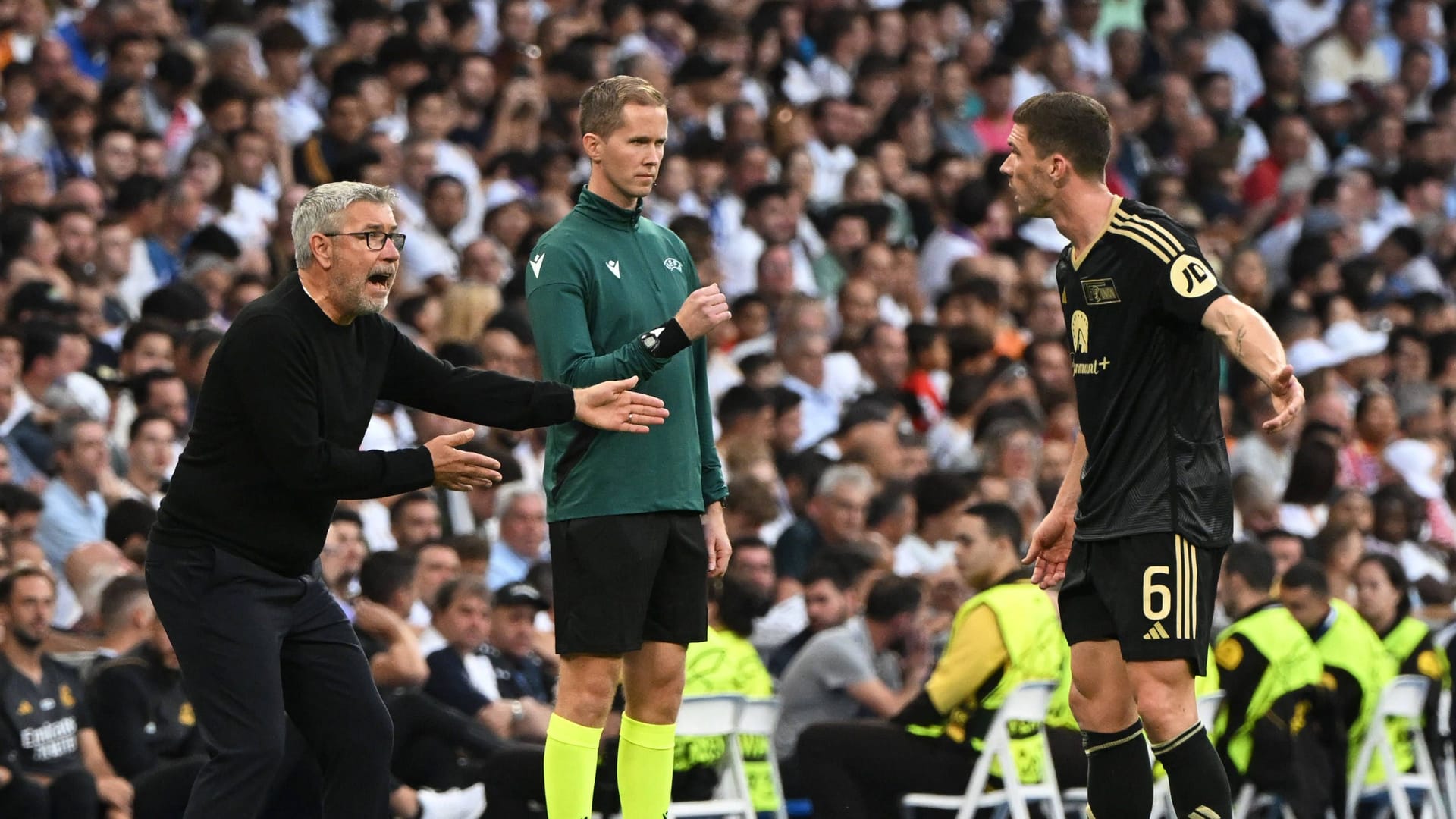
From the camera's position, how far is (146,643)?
8.66 meters

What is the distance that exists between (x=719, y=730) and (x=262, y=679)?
9.98 feet

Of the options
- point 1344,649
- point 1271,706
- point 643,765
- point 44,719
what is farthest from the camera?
point 1344,649

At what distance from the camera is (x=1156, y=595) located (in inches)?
234

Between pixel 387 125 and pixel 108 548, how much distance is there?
5.24 m

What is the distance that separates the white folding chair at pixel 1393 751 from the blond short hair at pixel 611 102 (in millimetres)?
5010

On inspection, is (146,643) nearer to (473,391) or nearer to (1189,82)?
(473,391)

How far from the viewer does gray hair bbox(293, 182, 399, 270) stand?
5.91 metres

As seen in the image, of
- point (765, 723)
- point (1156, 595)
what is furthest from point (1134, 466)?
point (765, 723)

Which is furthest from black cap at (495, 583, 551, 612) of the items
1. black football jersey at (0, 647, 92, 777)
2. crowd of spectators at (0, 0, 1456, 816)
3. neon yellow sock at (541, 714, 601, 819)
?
neon yellow sock at (541, 714, 601, 819)

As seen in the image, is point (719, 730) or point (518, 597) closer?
point (719, 730)

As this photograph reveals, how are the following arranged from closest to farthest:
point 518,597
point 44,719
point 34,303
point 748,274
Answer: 1. point 44,719
2. point 518,597
3. point 34,303
4. point 748,274

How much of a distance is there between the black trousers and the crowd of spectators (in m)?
2.20

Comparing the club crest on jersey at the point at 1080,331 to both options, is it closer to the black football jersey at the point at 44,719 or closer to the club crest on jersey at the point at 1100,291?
the club crest on jersey at the point at 1100,291

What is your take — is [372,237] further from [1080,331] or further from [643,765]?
[1080,331]
